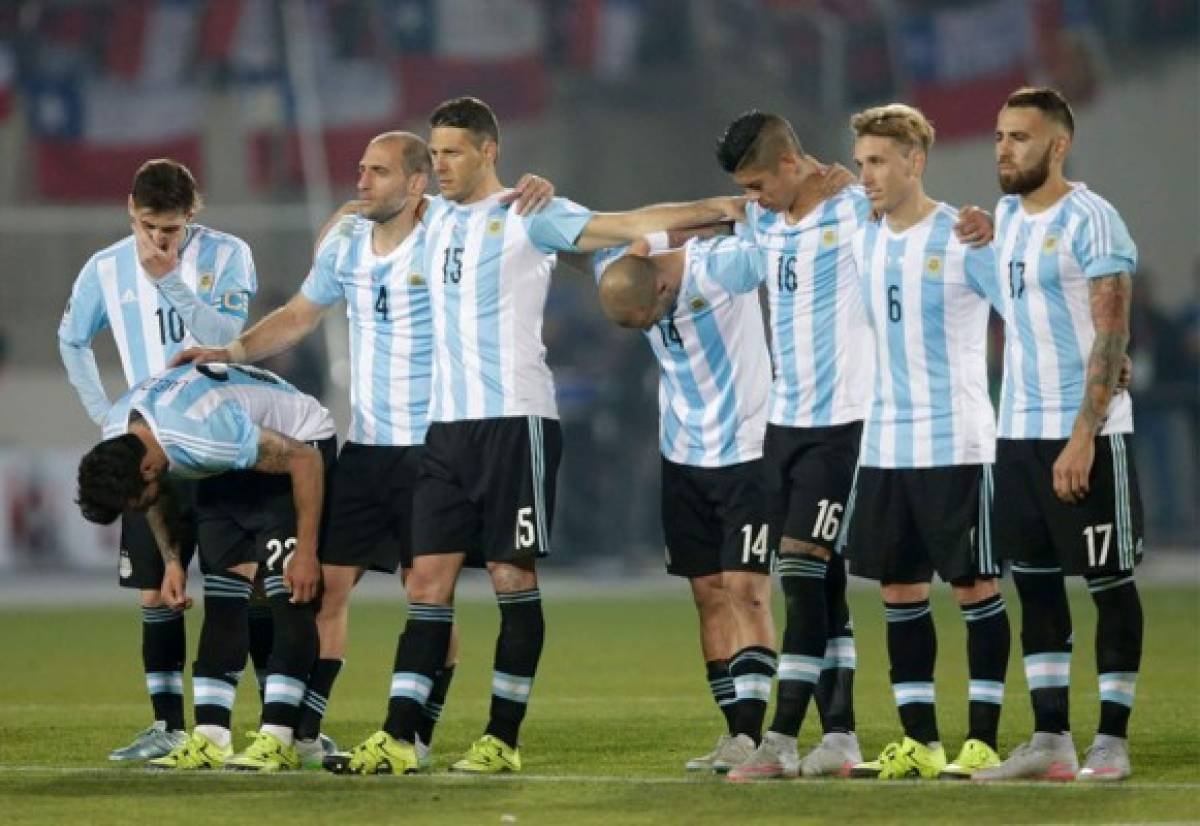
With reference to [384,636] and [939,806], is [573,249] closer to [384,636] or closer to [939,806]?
[939,806]

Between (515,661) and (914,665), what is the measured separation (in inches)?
55.3

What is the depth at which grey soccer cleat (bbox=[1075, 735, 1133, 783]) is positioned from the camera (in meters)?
8.41

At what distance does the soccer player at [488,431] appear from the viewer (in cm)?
882

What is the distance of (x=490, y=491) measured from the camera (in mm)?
8836

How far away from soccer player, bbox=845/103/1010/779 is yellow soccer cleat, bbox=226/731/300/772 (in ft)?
6.70

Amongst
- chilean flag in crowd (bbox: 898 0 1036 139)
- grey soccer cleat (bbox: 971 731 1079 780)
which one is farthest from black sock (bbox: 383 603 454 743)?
chilean flag in crowd (bbox: 898 0 1036 139)

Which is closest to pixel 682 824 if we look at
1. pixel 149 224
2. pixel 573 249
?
pixel 573 249

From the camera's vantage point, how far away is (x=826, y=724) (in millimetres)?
9039

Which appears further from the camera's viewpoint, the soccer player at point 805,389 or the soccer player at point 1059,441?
the soccer player at point 805,389

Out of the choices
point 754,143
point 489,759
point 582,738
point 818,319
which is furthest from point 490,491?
point 582,738

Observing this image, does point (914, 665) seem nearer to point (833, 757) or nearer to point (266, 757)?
point (833, 757)

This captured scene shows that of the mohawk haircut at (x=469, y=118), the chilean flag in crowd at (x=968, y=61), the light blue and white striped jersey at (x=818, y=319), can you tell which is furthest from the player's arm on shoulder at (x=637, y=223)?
the chilean flag in crowd at (x=968, y=61)

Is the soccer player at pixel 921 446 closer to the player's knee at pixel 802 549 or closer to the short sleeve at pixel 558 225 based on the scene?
the player's knee at pixel 802 549

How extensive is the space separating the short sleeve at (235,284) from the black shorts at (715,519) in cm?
185
